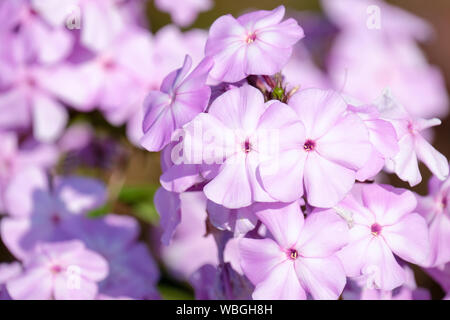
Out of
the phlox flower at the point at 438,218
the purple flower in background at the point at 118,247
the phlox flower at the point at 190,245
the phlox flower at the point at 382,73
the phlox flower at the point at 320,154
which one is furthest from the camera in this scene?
the phlox flower at the point at 382,73

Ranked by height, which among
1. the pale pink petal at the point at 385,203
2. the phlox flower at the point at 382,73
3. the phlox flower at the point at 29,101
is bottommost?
the phlox flower at the point at 382,73

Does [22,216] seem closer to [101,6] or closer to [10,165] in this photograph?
[10,165]

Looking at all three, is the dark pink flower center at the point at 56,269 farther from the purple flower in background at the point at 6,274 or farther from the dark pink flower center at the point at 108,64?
the dark pink flower center at the point at 108,64

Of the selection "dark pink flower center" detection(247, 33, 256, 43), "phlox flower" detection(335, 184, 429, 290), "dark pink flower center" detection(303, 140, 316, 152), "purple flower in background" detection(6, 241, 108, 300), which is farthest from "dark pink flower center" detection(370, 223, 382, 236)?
Answer: "purple flower in background" detection(6, 241, 108, 300)

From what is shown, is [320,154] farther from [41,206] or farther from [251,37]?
[41,206]

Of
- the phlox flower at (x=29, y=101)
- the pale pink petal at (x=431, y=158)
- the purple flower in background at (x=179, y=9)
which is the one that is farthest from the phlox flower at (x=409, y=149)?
the phlox flower at (x=29, y=101)

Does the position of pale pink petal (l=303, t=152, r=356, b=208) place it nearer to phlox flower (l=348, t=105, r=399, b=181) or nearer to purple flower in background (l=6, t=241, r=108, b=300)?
phlox flower (l=348, t=105, r=399, b=181)
